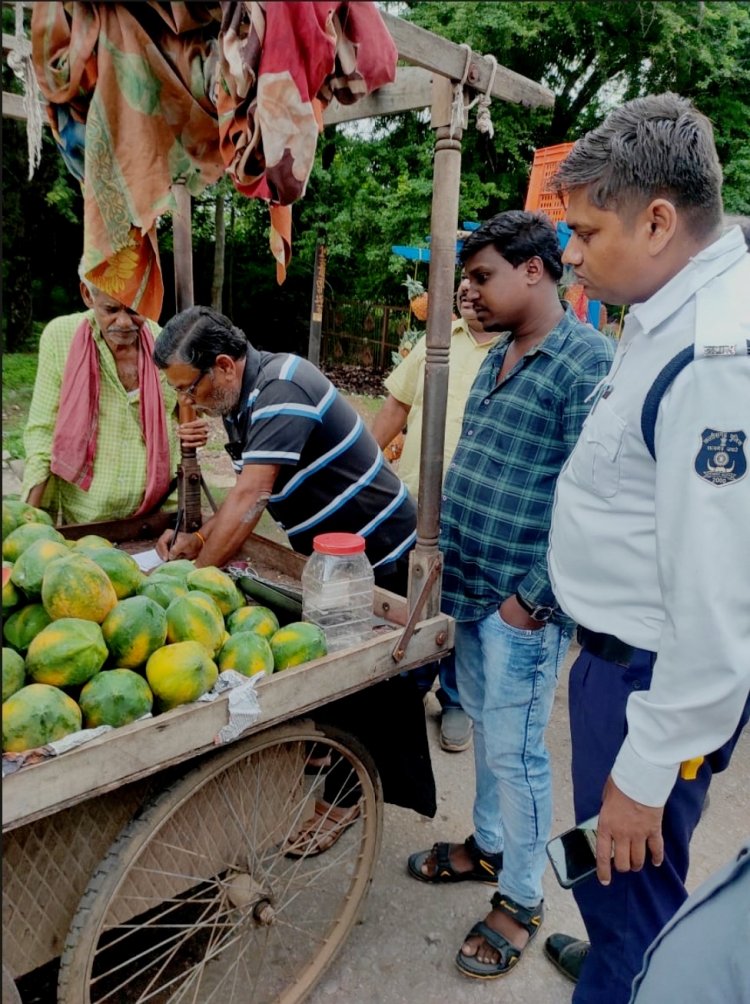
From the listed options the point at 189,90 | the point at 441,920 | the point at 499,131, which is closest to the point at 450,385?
the point at 189,90

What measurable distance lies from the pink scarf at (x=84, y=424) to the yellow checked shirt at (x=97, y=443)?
36mm

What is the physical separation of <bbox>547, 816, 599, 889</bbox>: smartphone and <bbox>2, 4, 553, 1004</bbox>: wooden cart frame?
0.55 m

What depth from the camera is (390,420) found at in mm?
3574

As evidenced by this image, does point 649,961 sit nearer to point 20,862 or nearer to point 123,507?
point 20,862

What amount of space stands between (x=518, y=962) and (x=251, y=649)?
149 centimetres

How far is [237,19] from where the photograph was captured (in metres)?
1.40

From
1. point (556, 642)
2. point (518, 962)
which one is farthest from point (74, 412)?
point (518, 962)

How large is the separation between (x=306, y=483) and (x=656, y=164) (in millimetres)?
1472

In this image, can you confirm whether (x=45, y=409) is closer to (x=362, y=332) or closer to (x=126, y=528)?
(x=126, y=528)

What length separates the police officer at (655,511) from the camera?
4.07 ft

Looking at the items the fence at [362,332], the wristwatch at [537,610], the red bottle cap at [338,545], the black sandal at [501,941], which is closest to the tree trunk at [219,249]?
the fence at [362,332]

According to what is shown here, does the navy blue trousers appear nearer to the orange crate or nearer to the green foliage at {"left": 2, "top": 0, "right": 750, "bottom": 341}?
the orange crate

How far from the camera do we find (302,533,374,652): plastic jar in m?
1.94

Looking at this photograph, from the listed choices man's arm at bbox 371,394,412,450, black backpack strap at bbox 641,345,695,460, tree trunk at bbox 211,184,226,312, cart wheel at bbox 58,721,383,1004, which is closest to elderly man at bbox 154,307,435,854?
cart wheel at bbox 58,721,383,1004
